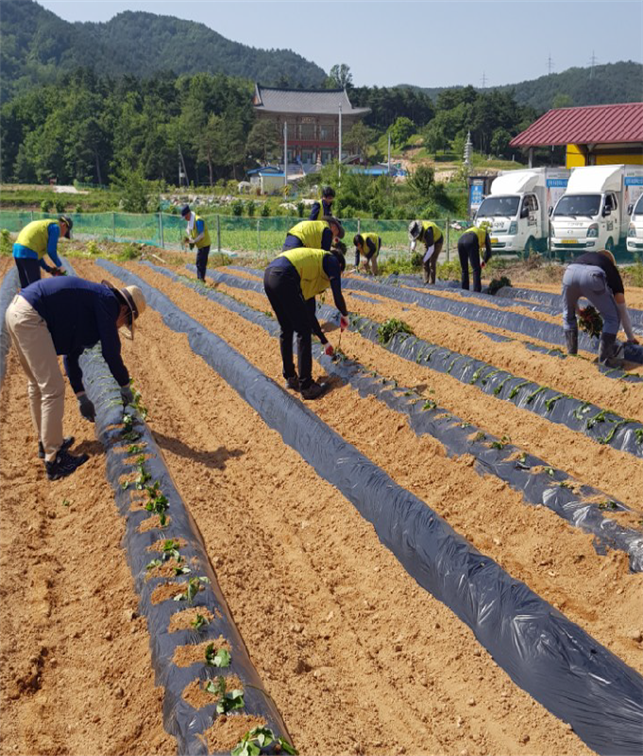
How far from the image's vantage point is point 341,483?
5.44 meters

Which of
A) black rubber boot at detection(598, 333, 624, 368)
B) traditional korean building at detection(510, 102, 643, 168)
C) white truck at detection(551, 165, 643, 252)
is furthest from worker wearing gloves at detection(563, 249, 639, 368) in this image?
traditional korean building at detection(510, 102, 643, 168)

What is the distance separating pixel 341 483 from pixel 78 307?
7.47 feet

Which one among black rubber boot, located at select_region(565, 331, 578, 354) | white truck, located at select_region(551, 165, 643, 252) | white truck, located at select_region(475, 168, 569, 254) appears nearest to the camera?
black rubber boot, located at select_region(565, 331, 578, 354)

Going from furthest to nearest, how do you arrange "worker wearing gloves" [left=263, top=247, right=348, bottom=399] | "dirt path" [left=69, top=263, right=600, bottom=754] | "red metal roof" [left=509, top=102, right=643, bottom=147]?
"red metal roof" [left=509, top=102, right=643, bottom=147] < "worker wearing gloves" [left=263, top=247, right=348, bottom=399] < "dirt path" [left=69, top=263, right=600, bottom=754]

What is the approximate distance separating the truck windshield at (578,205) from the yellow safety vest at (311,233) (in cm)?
1326

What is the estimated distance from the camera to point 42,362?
539cm

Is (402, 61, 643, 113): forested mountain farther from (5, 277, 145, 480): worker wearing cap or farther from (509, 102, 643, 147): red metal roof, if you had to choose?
(5, 277, 145, 480): worker wearing cap

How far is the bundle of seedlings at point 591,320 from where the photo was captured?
26.4 feet

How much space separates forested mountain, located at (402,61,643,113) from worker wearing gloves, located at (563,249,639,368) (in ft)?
359

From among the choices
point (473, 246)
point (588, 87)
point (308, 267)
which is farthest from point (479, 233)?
point (588, 87)

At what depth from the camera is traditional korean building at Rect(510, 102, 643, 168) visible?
Result: 27.7 m

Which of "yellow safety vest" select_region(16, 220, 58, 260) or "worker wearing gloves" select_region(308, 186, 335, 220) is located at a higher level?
"worker wearing gloves" select_region(308, 186, 335, 220)

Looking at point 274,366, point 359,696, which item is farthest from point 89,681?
point 274,366

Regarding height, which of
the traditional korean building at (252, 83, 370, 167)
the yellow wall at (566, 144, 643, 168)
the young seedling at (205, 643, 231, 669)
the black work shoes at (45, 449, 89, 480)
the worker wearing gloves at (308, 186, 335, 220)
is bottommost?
the black work shoes at (45, 449, 89, 480)
